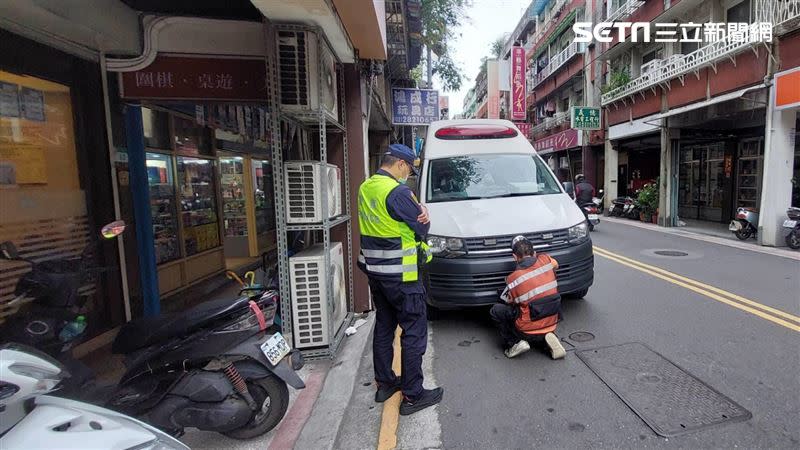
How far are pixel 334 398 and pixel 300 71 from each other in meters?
2.62

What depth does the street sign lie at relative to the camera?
717 inches

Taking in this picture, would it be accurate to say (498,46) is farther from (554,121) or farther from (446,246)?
(446,246)

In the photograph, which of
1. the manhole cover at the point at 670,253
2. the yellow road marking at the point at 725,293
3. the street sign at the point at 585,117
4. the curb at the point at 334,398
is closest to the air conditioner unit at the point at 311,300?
the curb at the point at 334,398

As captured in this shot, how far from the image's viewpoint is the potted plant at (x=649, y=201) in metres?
14.6

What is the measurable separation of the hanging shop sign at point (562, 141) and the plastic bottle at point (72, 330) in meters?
21.3

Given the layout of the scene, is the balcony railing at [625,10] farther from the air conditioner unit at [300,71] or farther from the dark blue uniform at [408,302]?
the dark blue uniform at [408,302]

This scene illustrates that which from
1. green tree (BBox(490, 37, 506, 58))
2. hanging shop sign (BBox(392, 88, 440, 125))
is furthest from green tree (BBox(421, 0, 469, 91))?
green tree (BBox(490, 37, 506, 58))

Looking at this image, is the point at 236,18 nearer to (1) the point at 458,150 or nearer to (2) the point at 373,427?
(1) the point at 458,150

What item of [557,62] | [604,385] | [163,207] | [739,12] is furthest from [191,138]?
[557,62]

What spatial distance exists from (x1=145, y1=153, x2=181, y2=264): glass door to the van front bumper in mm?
4043

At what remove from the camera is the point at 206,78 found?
4.12 metres

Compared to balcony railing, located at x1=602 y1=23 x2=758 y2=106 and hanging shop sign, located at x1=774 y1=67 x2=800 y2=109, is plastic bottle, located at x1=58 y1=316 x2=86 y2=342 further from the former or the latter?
balcony railing, located at x1=602 y1=23 x2=758 y2=106

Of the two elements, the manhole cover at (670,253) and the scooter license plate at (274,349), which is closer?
the scooter license plate at (274,349)
